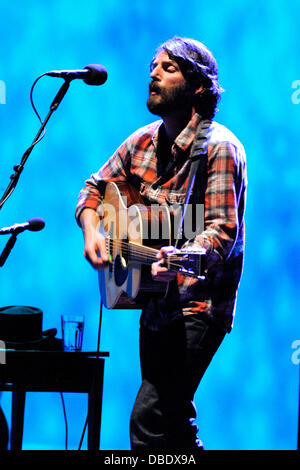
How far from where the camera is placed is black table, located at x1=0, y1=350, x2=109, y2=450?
3.24 meters

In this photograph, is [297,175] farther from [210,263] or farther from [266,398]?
[210,263]

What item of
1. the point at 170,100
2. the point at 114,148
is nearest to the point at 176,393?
the point at 170,100

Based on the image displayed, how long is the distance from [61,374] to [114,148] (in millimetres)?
1352

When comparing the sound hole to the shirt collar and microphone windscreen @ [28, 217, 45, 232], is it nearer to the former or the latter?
microphone windscreen @ [28, 217, 45, 232]

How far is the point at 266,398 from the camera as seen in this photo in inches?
160

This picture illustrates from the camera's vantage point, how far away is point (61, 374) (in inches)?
129

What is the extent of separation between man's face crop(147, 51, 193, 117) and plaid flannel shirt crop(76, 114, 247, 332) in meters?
0.09

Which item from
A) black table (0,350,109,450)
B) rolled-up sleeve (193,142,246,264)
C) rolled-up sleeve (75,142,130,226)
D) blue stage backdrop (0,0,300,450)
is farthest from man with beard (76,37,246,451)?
blue stage backdrop (0,0,300,450)

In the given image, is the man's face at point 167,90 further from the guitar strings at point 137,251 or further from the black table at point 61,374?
the black table at point 61,374

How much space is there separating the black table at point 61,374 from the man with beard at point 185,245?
0.60 meters

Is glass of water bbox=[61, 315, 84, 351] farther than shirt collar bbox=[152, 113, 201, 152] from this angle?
Yes

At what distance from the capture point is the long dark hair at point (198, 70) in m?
2.75

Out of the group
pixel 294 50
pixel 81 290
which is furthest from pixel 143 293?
pixel 294 50

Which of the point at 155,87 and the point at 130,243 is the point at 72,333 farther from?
the point at 155,87
